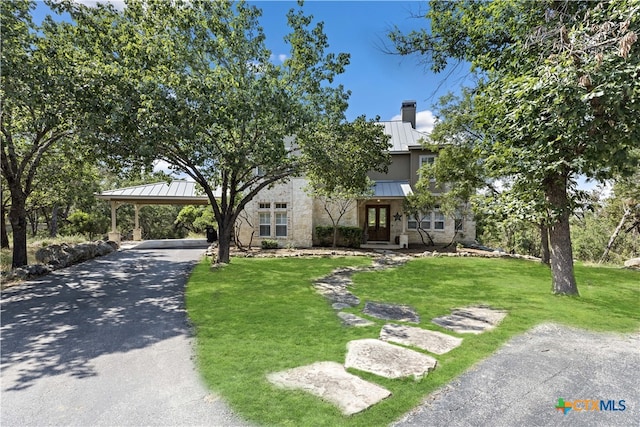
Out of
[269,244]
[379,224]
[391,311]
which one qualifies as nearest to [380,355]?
[391,311]

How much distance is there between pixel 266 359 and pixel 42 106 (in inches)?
349

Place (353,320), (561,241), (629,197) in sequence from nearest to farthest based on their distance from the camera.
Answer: (353,320)
(561,241)
(629,197)

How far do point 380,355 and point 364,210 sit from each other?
52.6 feet

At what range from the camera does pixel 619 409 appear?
3.05 m

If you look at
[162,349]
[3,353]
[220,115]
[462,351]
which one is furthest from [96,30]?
[462,351]

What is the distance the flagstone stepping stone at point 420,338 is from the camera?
175 inches

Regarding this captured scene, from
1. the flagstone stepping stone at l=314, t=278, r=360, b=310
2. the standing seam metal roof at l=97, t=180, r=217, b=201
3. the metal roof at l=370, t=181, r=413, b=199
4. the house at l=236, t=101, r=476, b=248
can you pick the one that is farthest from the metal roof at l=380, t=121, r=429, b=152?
the standing seam metal roof at l=97, t=180, r=217, b=201

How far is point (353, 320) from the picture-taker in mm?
5668

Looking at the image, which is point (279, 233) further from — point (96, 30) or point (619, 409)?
point (619, 409)

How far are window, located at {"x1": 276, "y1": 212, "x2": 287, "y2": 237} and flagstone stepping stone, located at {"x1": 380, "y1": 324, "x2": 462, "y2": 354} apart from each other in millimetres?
13141

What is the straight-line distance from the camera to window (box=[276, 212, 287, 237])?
18.0 meters

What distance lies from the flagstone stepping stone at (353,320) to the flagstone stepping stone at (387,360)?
34.8 inches

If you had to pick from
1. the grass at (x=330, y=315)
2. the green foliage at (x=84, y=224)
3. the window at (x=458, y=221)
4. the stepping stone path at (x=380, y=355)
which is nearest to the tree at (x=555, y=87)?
the grass at (x=330, y=315)

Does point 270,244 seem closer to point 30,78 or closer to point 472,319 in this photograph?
point 30,78
